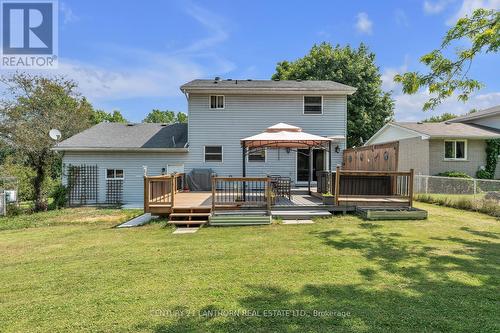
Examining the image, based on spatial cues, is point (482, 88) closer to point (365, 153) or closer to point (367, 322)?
point (365, 153)

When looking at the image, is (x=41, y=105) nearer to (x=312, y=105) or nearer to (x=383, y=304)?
(x=312, y=105)

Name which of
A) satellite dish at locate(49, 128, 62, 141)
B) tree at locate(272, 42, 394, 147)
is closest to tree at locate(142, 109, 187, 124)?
tree at locate(272, 42, 394, 147)

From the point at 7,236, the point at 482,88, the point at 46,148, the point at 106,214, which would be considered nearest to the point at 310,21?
the point at 482,88

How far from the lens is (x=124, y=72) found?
74.7ft

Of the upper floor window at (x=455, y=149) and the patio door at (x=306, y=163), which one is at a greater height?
the upper floor window at (x=455, y=149)

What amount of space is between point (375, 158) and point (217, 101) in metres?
8.16

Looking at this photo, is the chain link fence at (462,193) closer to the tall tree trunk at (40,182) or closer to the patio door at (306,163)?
the patio door at (306,163)

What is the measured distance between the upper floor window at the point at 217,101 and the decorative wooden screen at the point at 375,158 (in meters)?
6.58

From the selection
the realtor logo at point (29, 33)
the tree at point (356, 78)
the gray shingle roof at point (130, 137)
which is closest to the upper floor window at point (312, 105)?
the gray shingle roof at point (130, 137)

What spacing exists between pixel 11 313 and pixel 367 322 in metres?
3.99

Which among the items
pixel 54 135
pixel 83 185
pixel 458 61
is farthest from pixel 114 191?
pixel 458 61

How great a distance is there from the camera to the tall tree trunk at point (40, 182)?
13633 millimetres

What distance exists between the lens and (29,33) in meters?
11.7

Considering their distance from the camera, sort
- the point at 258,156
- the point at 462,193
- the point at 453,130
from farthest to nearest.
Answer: the point at 453,130 < the point at 258,156 < the point at 462,193
